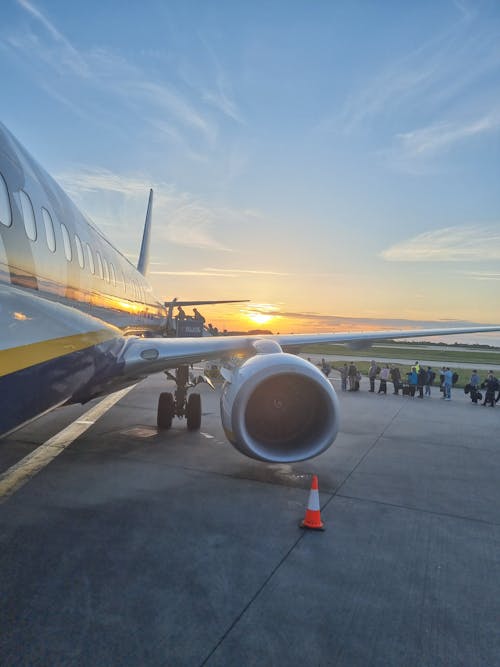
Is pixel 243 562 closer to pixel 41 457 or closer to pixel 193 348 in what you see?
pixel 193 348

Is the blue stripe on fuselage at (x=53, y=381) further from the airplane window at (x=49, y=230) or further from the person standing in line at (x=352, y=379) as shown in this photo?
the person standing in line at (x=352, y=379)

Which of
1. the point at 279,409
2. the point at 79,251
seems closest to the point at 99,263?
the point at 79,251

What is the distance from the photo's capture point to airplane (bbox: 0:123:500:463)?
3.59m

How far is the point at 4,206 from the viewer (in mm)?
4008

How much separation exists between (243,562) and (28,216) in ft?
12.4

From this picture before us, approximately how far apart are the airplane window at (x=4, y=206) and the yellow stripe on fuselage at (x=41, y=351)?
3.36ft

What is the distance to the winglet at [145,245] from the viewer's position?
22.1m

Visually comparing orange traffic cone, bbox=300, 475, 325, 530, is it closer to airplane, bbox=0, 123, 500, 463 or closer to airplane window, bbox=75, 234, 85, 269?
airplane, bbox=0, 123, 500, 463

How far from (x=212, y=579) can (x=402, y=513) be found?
9.50 ft

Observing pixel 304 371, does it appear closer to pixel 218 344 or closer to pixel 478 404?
pixel 218 344

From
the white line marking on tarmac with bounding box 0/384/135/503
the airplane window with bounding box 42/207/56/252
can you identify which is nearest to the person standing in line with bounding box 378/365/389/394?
the white line marking on tarmac with bounding box 0/384/135/503

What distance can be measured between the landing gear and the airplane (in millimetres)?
1851

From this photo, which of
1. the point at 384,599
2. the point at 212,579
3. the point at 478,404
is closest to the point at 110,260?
the point at 212,579

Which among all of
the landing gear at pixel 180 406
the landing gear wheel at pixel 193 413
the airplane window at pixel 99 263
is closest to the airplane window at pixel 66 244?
the airplane window at pixel 99 263
